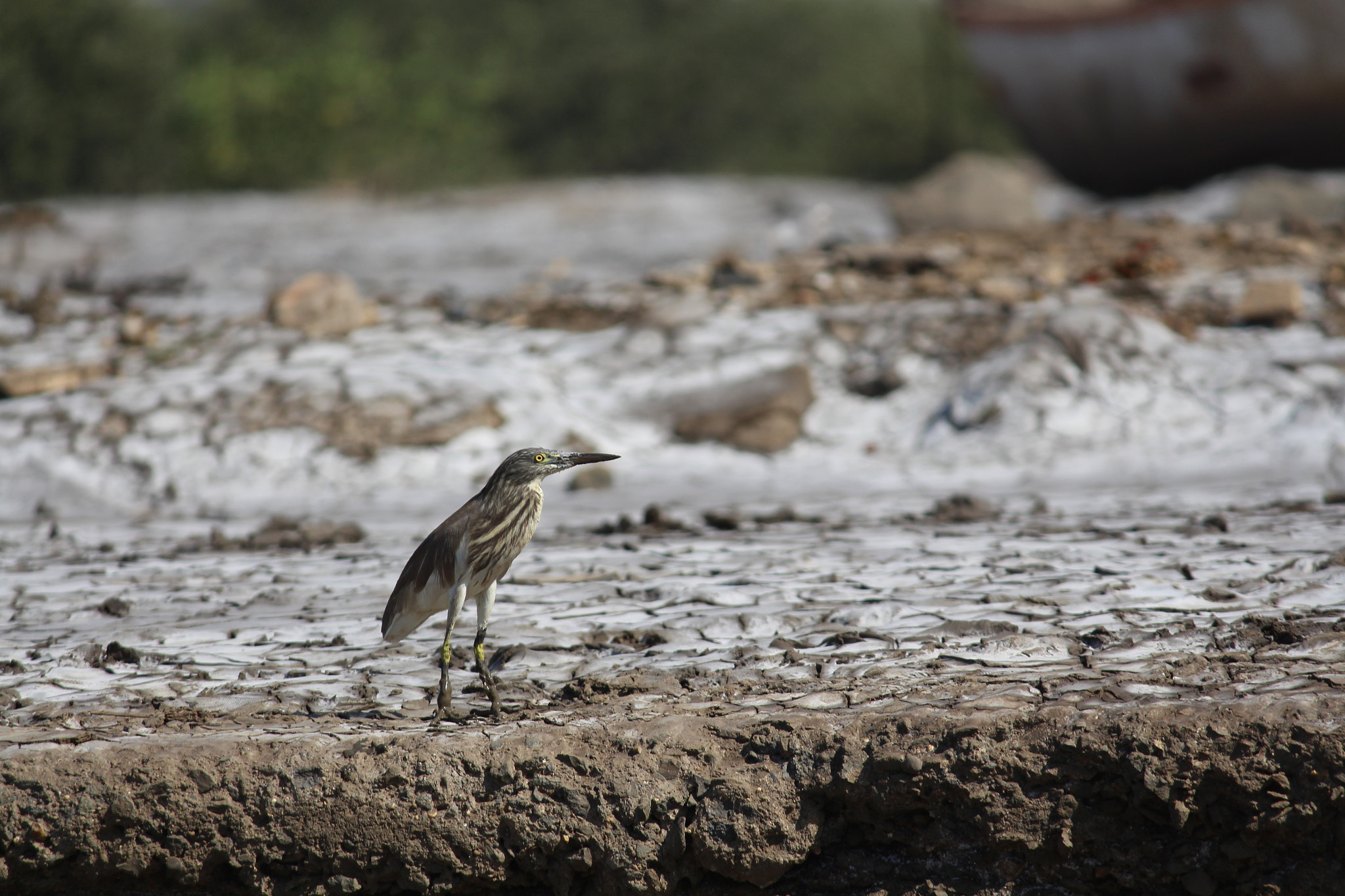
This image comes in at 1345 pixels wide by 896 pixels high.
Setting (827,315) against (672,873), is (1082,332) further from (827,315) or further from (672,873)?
(672,873)

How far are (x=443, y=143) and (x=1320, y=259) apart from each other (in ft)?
47.6

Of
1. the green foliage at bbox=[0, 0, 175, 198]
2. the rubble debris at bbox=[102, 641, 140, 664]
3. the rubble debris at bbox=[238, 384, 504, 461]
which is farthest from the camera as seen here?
the green foliage at bbox=[0, 0, 175, 198]

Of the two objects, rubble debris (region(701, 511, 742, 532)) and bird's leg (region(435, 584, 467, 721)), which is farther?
rubble debris (region(701, 511, 742, 532))

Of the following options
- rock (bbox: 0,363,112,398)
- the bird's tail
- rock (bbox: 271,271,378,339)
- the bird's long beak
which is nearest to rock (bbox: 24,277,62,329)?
rock (bbox: 0,363,112,398)

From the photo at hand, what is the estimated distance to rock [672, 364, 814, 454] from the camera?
16.5 feet

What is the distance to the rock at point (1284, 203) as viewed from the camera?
25.8 feet

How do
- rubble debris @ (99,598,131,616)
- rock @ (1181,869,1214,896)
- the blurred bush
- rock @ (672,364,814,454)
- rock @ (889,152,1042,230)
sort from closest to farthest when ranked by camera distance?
rock @ (1181,869,1214,896)
rubble debris @ (99,598,131,616)
rock @ (672,364,814,454)
rock @ (889,152,1042,230)
the blurred bush

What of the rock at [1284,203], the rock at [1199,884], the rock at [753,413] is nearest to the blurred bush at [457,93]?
the rock at [753,413]

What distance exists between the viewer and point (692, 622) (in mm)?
3010

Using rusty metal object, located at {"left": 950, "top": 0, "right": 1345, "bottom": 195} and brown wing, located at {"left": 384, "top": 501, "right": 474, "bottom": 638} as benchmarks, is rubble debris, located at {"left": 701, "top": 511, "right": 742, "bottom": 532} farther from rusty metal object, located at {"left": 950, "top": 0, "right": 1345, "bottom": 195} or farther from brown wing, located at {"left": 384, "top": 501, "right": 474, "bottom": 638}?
rusty metal object, located at {"left": 950, "top": 0, "right": 1345, "bottom": 195}

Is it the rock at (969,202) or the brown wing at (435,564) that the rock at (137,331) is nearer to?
the brown wing at (435,564)

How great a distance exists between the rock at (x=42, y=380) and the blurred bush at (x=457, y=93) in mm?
7669

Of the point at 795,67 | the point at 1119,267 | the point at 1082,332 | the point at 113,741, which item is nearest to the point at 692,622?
the point at 113,741

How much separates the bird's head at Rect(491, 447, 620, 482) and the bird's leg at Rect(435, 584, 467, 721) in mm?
261
